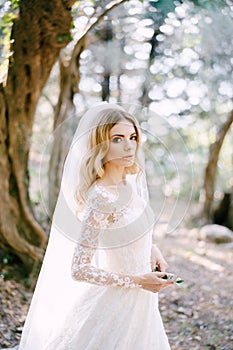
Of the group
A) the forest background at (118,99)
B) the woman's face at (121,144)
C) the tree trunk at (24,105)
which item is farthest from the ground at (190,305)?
the woman's face at (121,144)

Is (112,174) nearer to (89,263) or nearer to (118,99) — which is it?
(89,263)

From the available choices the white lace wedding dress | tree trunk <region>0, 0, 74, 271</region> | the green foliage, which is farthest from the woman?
the green foliage

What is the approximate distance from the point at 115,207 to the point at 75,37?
11.3 feet

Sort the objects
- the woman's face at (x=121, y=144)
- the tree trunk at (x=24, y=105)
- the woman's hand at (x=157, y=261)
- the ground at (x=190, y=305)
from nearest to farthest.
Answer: the woman's face at (x=121, y=144) → the woman's hand at (x=157, y=261) → the tree trunk at (x=24, y=105) → the ground at (x=190, y=305)

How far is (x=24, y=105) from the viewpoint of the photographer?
4.15m

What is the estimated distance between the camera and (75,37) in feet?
16.6

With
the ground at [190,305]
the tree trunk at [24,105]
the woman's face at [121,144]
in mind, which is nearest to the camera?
the woman's face at [121,144]

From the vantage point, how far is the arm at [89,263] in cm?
200

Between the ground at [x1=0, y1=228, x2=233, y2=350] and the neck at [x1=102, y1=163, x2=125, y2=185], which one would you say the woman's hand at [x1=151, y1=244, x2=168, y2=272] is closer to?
the neck at [x1=102, y1=163, x2=125, y2=185]

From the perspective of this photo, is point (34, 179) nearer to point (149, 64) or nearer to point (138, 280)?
point (149, 64)

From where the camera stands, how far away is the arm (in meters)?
2.00

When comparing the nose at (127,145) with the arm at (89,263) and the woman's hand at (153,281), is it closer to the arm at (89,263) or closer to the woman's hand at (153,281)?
the arm at (89,263)

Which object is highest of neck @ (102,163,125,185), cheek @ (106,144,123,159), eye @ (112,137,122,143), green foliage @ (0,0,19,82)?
green foliage @ (0,0,19,82)

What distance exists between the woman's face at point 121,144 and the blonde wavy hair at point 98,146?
19 mm
